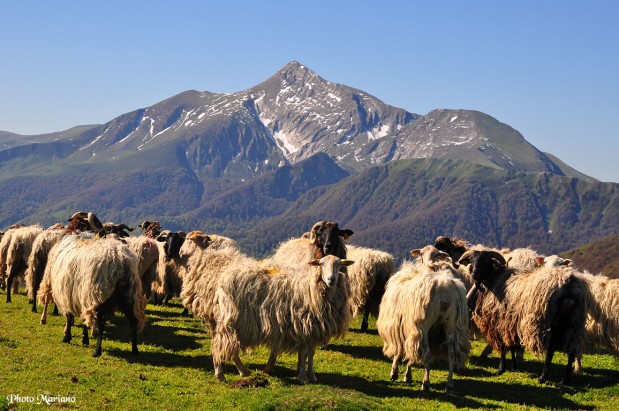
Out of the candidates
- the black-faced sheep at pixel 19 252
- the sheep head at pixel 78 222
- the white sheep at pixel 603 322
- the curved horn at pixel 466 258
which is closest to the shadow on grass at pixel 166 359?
the sheep head at pixel 78 222

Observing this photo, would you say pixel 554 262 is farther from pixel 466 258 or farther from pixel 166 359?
pixel 166 359

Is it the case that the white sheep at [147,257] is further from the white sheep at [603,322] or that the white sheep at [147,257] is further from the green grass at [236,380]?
the white sheep at [603,322]

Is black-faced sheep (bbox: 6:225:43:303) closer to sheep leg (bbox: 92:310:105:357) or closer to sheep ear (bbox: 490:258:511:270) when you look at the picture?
sheep leg (bbox: 92:310:105:357)

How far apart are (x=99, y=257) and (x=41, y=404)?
5671 mm

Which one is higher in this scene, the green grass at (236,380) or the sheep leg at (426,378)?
the sheep leg at (426,378)

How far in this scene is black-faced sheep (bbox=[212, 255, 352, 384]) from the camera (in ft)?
50.0

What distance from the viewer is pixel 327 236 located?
19.5m

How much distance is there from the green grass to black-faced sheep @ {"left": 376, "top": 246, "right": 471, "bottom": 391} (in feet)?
2.72

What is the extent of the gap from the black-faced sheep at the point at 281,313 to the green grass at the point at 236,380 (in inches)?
31.9

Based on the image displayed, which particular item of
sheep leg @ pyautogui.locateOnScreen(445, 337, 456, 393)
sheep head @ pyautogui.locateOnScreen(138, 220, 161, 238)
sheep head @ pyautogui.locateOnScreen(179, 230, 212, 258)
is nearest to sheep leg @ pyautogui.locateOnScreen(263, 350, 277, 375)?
sheep leg @ pyautogui.locateOnScreen(445, 337, 456, 393)

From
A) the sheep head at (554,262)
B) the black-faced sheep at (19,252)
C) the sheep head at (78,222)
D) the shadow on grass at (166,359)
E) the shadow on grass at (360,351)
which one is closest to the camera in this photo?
the shadow on grass at (166,359)

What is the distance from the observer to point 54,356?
16375 millimetres

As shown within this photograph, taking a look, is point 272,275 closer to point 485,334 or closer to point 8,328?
point 485,334

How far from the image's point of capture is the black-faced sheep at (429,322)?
1488 cm
